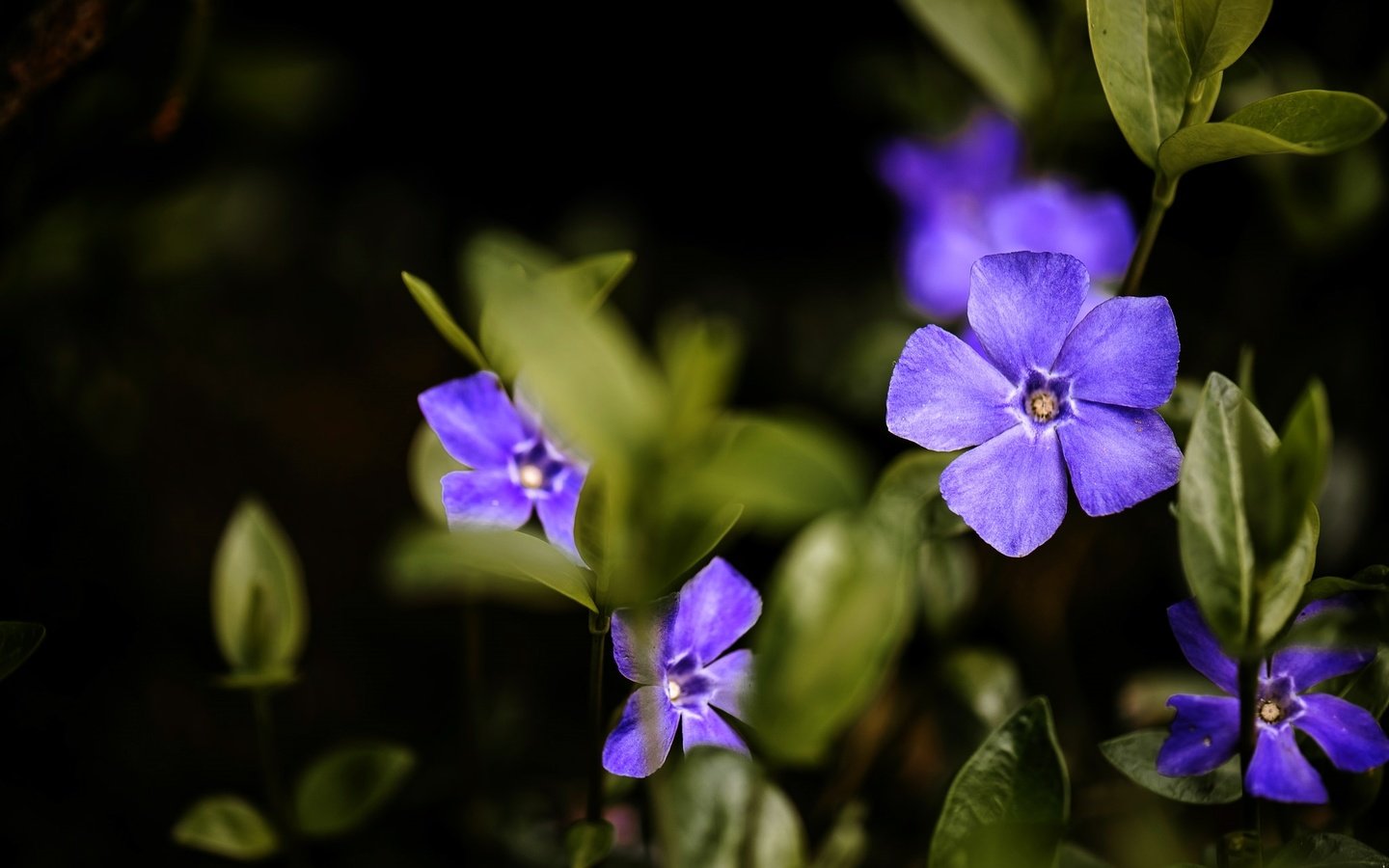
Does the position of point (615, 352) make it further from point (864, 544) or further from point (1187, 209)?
point (1187, 209)

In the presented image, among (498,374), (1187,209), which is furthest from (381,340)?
(1187,209)

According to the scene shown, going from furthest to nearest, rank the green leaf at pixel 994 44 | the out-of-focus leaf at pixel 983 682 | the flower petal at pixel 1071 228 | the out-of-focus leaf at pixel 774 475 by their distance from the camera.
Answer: the flower petal at pixel 1071 228, the green leaf at pixel 994 44, the out-of-focus leaf at pixel 983 682, the out-of-focus leaf at pixel 774 475

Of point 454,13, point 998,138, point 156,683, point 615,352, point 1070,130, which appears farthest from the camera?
point 454,13

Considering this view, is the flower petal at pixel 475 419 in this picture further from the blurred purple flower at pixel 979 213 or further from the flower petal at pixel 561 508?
the blurred purple flower at pixel 979 213

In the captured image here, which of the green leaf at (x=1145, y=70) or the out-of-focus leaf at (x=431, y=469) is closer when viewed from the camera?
the green leaf at (x=1145, y=70)

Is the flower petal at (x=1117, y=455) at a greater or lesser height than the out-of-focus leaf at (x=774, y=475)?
lesser

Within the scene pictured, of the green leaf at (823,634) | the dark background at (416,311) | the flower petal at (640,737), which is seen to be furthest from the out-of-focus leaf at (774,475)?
the dark background at (416,311)

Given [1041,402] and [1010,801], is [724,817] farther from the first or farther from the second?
[1041,402]

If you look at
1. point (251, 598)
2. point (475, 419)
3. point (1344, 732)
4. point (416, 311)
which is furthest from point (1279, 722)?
point (416, 311)
